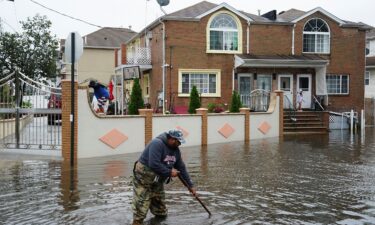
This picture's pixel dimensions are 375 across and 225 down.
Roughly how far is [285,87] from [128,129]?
1649cm

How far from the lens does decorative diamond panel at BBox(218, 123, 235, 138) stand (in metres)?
19.7

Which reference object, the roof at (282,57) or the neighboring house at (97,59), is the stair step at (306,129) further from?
the neighboring house at (97,59)

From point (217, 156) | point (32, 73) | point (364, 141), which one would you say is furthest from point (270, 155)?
point (32, 73)

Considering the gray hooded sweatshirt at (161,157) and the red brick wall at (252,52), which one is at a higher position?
the red brick wall at (252,52)

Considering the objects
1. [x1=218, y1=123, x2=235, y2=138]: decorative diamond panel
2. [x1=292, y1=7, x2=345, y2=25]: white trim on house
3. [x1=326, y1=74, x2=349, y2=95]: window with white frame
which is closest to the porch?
[x1=326, y1=74, x2=349, y2=95]: window with white frame

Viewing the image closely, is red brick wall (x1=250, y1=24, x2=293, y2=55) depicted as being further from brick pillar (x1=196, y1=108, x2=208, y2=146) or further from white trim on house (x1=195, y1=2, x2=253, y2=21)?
brick pillar (x1=196, y1=108, x2=208, y2=146)

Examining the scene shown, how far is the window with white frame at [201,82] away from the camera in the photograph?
28.1 m

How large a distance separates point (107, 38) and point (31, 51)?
23249 mm

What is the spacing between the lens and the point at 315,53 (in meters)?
30.4

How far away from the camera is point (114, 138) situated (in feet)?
50.0

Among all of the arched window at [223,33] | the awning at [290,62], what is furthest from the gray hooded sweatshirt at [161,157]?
the arched window at [223,33]

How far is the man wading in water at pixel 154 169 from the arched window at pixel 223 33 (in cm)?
2182

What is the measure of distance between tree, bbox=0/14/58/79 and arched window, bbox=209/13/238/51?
9152mm

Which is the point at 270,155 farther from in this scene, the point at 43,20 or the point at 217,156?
the point at 43,20
